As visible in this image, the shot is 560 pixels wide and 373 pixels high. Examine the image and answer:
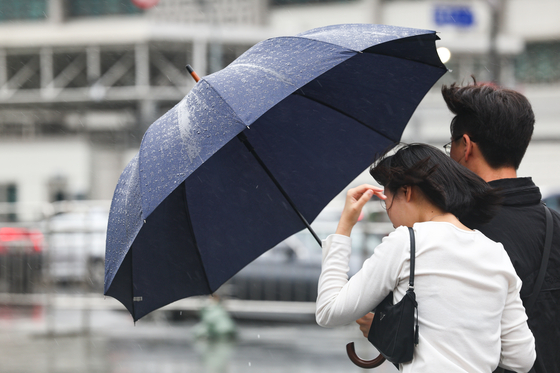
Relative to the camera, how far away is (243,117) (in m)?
2.12

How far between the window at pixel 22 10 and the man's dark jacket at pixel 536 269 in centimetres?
3026

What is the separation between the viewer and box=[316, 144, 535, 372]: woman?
172 centimetres

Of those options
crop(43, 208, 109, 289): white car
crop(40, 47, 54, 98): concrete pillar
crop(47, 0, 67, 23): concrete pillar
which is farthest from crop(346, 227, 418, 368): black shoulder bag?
crop(47, 0, 67, 23): concrete pillar

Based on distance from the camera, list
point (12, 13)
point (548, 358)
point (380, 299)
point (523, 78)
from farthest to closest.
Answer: point (12, 13), point (523, 78), point (548, 358), point (380, 299)

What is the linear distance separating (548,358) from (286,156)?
51.7 inches

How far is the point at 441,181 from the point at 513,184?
13.6 inches

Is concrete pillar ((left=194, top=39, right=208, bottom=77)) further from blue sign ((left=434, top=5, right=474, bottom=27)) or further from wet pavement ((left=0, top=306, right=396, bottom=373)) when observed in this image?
wet pavement ((left=0, top=306, right=396, bottom=373))

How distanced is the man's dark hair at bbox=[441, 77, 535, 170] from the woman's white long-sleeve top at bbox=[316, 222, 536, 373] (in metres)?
0.39

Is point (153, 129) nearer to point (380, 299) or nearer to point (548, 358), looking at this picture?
point (380, 299)

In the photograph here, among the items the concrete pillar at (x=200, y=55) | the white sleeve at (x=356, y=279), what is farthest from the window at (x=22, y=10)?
the white sleeve at (x=356, y=279)

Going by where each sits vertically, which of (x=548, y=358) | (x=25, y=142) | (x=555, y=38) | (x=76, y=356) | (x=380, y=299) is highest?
(x=380, y=299)

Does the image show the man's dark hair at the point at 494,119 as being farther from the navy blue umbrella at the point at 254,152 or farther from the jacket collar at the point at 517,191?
the navy blue umbrella at the point at 254,152

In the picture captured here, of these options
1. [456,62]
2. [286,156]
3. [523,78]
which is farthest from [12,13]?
[286,156]

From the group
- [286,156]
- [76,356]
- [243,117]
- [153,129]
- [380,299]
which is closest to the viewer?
[380,299]
